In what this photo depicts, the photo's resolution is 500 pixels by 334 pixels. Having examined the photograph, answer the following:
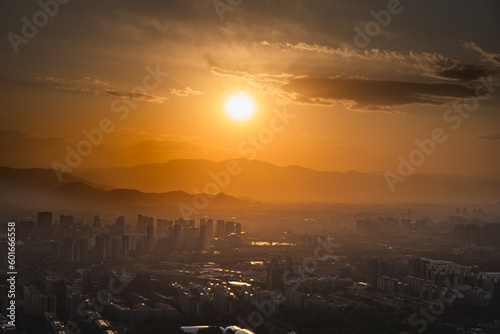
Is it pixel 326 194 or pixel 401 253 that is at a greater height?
pixel 326 194

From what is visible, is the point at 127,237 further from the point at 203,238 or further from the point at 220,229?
the point at 220,229

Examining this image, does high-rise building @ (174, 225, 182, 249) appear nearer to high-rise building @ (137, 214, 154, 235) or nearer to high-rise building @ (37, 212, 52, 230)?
high-rise building @ (137, 214, 154, 235)

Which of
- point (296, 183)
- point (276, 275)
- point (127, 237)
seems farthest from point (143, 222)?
point (296, 183)

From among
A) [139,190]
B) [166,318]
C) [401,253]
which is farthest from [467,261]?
[139,190]

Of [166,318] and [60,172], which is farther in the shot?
[60,172]

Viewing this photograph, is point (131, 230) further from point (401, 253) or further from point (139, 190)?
point (401, 253)

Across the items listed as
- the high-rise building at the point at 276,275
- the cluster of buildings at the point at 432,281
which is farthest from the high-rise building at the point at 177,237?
the cluster of buildings at the point at 432,281

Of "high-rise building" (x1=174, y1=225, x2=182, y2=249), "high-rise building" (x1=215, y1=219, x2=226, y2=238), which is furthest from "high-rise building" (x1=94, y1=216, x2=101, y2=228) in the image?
"high-rise building" (x1=215, y1=219, x2=226, y2=238)
